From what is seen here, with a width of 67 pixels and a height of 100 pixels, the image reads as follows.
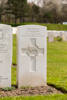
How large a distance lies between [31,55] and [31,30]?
52cm

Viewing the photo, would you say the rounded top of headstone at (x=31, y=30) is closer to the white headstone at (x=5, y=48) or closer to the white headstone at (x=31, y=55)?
the white headstone at (x=31, y=55)

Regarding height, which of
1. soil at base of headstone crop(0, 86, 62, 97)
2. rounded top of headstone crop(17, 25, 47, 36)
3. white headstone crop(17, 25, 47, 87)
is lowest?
soil at base of headstone crop(0, 86, 62, 97)

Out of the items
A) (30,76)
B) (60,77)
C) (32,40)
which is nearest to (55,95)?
(30,76)

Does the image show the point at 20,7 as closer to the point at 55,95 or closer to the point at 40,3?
the point at 40,3

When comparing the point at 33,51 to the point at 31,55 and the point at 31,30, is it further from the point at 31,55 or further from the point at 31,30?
the point at 31,30

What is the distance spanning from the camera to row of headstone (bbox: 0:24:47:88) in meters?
6.17

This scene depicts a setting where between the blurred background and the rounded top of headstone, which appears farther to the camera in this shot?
the blurred background

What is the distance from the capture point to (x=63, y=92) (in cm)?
614

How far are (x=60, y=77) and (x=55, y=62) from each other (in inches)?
112

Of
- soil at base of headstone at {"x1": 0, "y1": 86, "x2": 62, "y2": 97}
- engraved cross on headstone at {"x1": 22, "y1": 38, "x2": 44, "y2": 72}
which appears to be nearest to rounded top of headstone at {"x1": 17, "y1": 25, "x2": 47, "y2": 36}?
engraved cross on headstone at {"x1": 22, "y1": 38, "x2": 44, "y2": 72}

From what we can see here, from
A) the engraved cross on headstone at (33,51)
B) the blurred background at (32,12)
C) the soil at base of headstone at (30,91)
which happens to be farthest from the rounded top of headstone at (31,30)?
the blurred background at (32,12)

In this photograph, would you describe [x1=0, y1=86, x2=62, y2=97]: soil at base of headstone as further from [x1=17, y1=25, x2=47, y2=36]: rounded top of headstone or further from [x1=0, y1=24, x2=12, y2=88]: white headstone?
[x1=17, y1=25, x2=47, y2=36]: rounded top of headstone

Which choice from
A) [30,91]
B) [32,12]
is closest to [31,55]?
[30,91]

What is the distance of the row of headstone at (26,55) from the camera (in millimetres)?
6172
